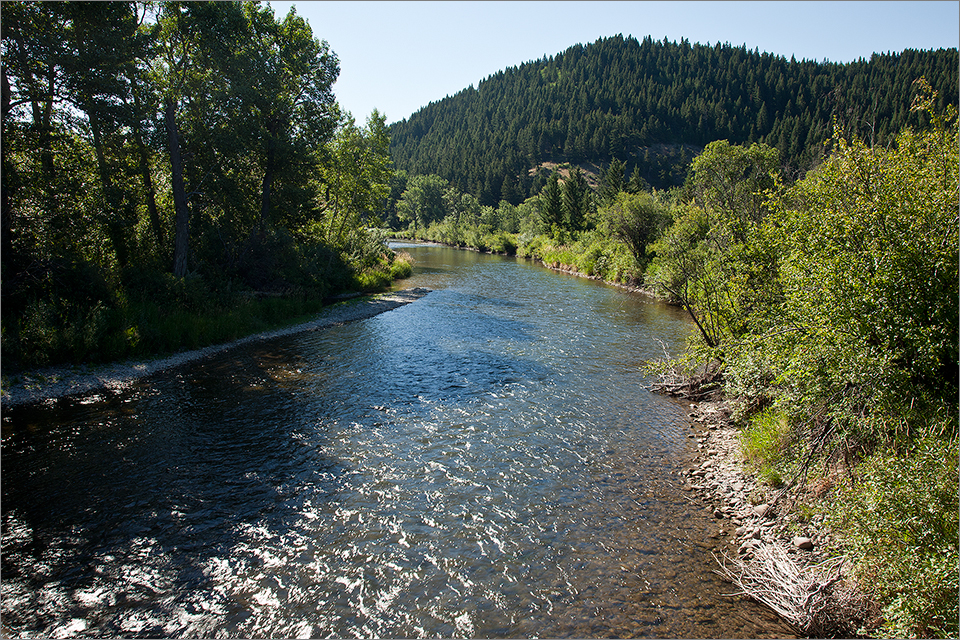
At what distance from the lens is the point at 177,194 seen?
23578 mm

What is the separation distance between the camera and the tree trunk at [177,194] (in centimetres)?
2327

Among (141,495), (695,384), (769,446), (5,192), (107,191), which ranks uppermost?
(107,191)

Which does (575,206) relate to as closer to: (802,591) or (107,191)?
(107,191)

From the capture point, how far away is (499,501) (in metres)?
10.2

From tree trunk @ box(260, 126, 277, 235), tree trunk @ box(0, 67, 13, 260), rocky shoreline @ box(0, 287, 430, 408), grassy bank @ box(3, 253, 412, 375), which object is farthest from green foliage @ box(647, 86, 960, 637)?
tree trunk @ box(260, 126, 277, 235)

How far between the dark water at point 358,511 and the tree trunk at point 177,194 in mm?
8050

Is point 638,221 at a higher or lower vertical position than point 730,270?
higher

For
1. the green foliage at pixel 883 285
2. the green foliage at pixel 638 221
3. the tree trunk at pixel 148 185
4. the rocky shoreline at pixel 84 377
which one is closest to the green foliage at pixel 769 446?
the green foliage at pixel 883 285

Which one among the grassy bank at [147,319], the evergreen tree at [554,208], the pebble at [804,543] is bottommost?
the pebble at [804,543]

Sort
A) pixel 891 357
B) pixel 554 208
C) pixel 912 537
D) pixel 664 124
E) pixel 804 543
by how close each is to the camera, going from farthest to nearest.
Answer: pixel 664 124, pixel 554 208, pixel 804 543, pixel 891 357, pixel 912 537

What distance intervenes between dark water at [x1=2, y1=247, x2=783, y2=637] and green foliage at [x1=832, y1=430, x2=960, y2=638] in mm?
1738

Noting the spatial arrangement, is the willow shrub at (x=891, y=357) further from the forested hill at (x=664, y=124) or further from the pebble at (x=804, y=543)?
the forested hill at (x=664, y=124)

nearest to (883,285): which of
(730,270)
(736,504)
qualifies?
(736,504)

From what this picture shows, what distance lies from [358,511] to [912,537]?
8.60m
